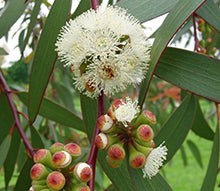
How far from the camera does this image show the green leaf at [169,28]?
705 millimetres

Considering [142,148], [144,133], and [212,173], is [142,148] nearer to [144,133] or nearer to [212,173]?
[144,133]

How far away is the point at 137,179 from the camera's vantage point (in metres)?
0.76

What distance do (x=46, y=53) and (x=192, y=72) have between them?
0.96 ft

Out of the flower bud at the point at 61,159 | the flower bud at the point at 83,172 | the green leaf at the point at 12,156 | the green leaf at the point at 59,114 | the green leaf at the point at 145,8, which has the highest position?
the green leaf at the point at 145,8

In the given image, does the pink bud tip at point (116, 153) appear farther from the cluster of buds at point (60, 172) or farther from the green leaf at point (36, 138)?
the green leaf at point (36, 138)

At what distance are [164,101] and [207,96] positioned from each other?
101 inches

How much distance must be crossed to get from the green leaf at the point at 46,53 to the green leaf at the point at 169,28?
206mm

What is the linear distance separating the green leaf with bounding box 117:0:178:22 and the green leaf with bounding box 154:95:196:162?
0.26 metres

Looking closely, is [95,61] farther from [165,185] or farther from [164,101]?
[164,101]

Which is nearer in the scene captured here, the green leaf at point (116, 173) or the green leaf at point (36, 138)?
the green leaf at point (116, 173)

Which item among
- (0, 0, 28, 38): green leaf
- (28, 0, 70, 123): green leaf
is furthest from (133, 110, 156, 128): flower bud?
(0, 0, 28, 38): green leaf

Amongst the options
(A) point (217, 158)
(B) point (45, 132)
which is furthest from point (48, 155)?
(B) point (45, 132)

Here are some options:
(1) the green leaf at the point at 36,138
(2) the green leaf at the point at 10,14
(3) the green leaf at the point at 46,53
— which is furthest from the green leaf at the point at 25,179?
(2) the green leaf at the point at 10,14

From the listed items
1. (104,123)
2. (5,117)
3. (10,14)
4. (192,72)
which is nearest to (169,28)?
(192,72)
